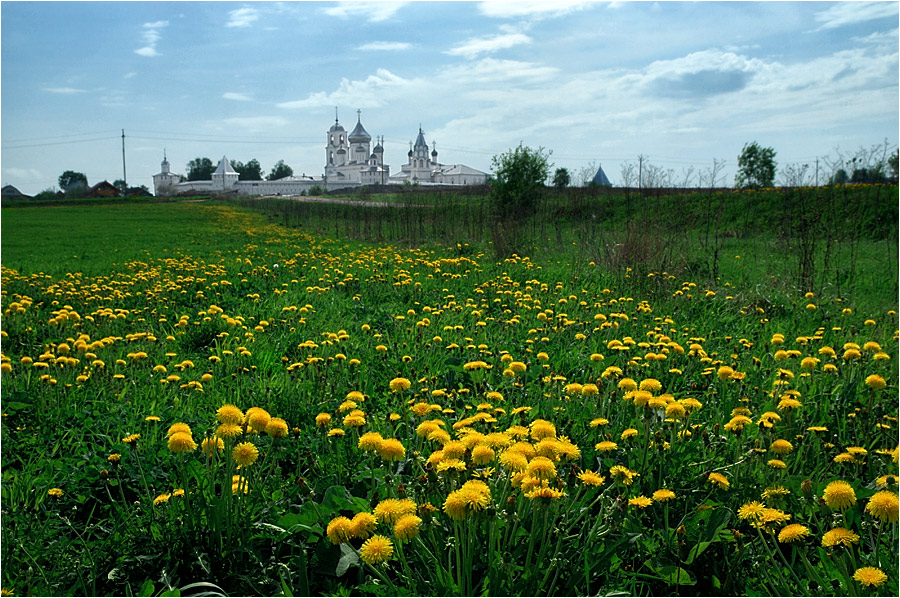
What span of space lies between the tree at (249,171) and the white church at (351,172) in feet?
9.54

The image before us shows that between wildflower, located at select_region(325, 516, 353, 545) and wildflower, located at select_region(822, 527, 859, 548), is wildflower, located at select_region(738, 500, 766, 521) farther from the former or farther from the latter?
wildflower, located at select_region(325, 516, 353, 545)

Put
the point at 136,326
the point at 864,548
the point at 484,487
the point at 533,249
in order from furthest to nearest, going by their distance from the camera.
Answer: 1. the point at 533,249
2. the point at 136,326
3. the point at 864,548
4. the point at 484,487

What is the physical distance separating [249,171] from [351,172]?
21.0 meters

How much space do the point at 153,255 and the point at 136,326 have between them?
24.9 feet

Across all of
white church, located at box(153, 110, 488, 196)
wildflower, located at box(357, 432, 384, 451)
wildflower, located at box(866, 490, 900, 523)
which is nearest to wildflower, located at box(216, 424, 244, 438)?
wildflower, located at box(357, 432, 384, 451)

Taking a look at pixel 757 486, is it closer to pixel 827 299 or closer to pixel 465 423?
pixel 465 423

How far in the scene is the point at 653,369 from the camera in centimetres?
406

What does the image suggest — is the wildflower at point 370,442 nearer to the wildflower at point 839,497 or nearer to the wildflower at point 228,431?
the wildflower at point 228,431

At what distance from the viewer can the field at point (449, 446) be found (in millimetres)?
1810

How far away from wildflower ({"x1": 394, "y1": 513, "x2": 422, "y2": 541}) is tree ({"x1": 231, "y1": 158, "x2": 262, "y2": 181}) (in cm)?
11962

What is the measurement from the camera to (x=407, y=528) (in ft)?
5.12

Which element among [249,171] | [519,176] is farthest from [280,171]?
[519,176]

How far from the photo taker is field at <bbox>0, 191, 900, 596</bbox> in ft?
5.94

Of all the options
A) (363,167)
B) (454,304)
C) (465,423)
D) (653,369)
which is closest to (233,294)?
(454,304)
